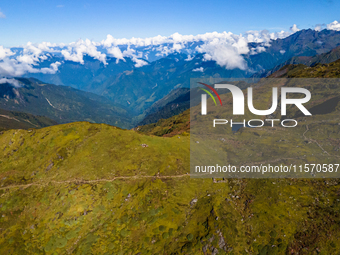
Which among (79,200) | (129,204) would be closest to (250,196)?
(129,204)

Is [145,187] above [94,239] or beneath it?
above

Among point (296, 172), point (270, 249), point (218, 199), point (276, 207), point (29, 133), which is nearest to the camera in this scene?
point (270, 249)

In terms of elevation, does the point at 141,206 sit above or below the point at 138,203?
below

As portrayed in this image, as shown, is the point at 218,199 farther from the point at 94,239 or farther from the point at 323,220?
the point at 94,239

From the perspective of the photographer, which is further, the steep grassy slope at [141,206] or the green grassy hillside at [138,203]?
the green grassy hillside at [138,203]

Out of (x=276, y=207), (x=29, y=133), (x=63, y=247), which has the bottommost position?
(x=63, y=247)

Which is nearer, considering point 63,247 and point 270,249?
point 270,249

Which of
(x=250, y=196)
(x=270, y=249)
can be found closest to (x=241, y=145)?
(x=250, y=196)

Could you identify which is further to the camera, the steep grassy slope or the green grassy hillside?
the green grassy hillside

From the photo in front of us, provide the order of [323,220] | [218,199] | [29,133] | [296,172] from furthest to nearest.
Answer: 1. [29,133]
2. [296,172]
3. [218,199]
4. [323,220]

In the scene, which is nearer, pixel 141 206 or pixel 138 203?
pixel 141 206
